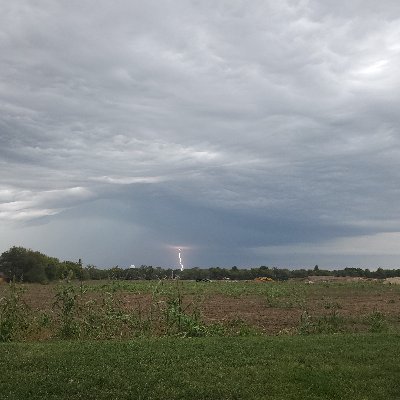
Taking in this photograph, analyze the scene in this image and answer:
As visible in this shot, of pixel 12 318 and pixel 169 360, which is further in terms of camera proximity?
pixel 12 318

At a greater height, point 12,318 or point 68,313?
point 68,313

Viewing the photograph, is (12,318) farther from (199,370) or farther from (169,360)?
(199,370)

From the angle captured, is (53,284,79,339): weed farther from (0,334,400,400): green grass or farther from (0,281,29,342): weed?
(0,334,400,400): green grass

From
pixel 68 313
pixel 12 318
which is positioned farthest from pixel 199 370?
pixel 12 318

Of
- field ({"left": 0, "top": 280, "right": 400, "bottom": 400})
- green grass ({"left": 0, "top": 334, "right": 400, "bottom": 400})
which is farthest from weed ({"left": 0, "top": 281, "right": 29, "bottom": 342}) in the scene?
green grass ({"left": 0, "top": 334, "right": 400, "bottom": 400})

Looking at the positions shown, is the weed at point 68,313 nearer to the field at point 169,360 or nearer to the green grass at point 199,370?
the field at point 169,360

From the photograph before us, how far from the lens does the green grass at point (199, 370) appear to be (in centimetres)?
755

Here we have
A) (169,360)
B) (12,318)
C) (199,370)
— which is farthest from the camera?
(12,318)

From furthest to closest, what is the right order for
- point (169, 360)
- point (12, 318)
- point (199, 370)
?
point (12, 318) < point (169, 360) < point (199, 370)

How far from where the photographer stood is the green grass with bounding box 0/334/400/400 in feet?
24.8

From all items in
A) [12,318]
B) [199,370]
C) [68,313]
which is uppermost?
[68,313]

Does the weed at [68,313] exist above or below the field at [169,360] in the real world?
above

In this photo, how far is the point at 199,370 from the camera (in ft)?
27.5

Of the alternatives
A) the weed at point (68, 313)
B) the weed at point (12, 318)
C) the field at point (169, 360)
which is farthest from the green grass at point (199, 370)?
the weed at point (12, 318)
